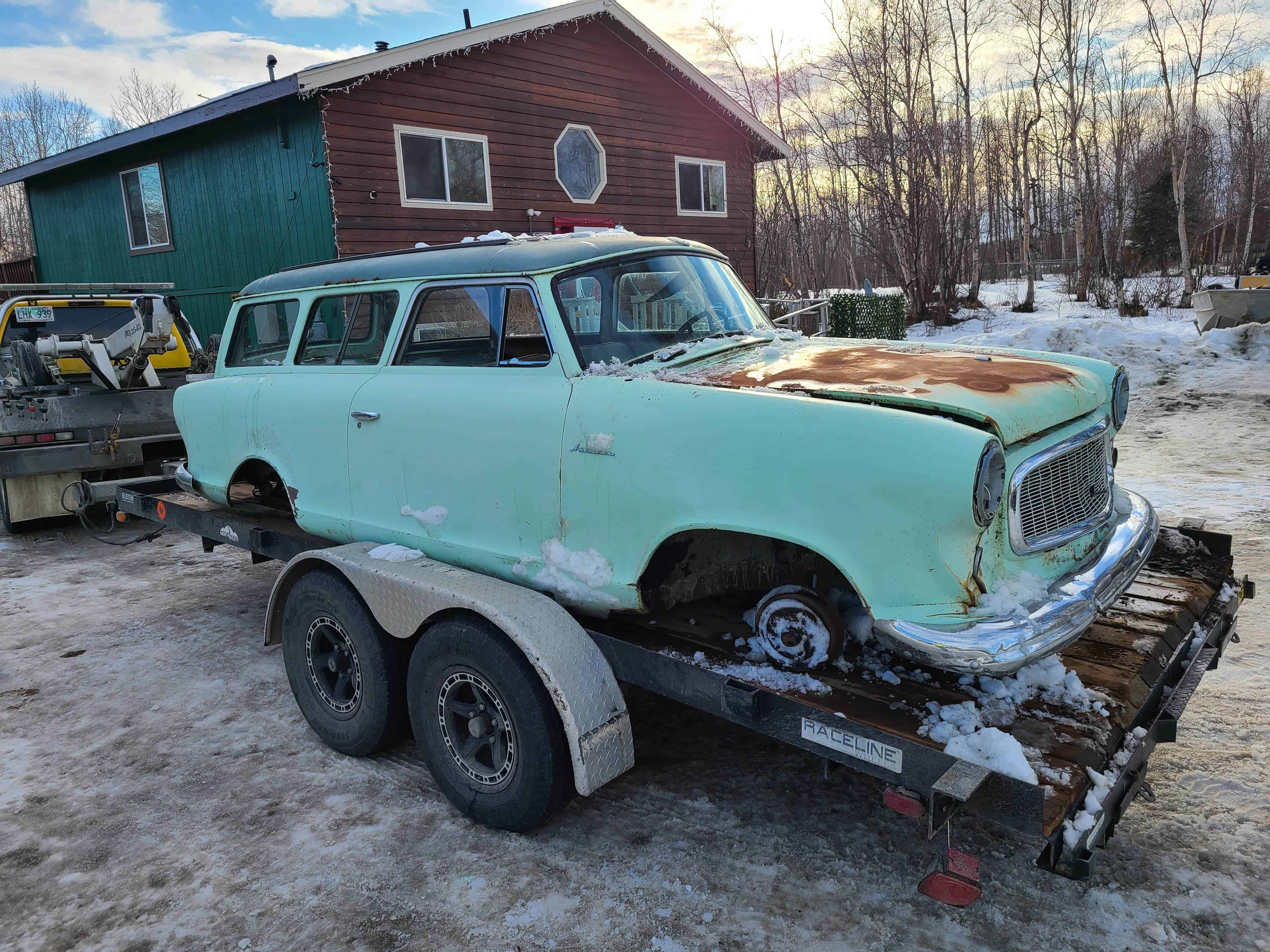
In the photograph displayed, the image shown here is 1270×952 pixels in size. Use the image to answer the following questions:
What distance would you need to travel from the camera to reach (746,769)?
3.57 meters

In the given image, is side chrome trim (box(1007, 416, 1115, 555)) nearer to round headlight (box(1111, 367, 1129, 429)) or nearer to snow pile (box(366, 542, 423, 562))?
round headlight (box(1111, 367, 1129, 429))

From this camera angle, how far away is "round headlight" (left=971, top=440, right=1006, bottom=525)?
2.35m

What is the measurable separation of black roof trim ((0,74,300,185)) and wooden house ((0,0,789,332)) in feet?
0.10

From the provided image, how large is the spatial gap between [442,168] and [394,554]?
36.6 feet

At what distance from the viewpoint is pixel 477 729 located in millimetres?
3127

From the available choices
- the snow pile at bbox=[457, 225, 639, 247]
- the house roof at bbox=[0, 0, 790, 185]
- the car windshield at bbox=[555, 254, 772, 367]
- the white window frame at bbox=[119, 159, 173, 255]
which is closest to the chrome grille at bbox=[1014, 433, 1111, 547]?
the car windshield at bbox=[555, 254, 772, 367]

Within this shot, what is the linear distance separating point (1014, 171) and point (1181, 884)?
43697 millimetres

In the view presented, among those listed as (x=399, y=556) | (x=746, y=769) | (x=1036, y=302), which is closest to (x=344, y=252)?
(x=399, y=556)

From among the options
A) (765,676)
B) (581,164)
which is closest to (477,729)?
(765,676)

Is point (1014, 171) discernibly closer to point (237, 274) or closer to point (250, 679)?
point (237, 274)

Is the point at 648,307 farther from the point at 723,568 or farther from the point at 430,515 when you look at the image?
the point at 430,515

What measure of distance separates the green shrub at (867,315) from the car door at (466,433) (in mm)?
12443

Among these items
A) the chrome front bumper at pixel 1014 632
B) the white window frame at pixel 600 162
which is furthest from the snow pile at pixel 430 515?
the white window frame at pixel 600 162

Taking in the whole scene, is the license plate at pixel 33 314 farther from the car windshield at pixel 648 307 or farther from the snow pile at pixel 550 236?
the car windshield at pixel 648 307
